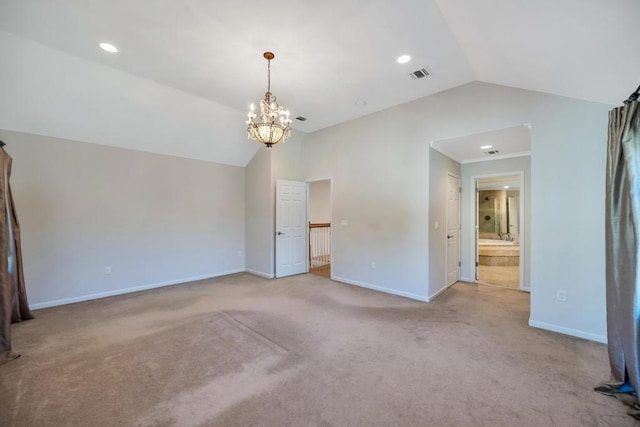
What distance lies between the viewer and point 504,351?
263 cm

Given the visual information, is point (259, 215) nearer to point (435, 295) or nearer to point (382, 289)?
point (382, 289)

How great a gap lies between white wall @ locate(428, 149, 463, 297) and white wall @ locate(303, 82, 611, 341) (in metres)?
0.13

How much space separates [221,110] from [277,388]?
4.47 meters

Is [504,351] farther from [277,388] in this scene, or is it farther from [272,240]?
[272,240]

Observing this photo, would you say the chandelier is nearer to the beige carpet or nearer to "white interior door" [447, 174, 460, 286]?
the beige carpet

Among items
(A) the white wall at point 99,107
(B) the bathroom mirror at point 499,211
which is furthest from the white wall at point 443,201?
(B) the bathroom mirror at point 499,211

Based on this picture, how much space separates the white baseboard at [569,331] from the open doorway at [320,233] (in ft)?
11.7

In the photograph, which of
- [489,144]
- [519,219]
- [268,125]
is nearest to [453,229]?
[519,219]

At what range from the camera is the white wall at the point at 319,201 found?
899 centimetres

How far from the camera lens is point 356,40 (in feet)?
9.10

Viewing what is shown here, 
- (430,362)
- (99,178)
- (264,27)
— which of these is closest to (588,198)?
(430,362)

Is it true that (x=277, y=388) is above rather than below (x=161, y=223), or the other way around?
below

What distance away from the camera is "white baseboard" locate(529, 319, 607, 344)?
9.25 ft

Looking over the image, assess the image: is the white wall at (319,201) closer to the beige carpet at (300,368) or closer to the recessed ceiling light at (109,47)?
the beige carpet at (300,368)
